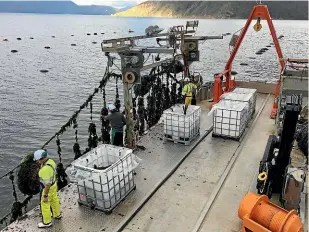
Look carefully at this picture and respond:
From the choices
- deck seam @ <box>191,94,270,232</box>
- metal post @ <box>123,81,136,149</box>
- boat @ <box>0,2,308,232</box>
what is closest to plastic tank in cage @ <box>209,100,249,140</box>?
boat @ <box>0,2,308,232</box>

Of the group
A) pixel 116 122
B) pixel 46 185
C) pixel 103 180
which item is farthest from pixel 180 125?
pixel 46 185

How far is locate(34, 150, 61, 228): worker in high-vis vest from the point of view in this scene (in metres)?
6.00

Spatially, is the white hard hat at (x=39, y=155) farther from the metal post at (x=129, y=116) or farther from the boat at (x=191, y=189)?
the metal post at (x=129, y=116)

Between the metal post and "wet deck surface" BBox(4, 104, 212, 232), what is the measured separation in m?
0.44

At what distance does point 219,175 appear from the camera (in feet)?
26.7

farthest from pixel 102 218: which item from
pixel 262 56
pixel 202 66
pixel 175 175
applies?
pixel 262 56

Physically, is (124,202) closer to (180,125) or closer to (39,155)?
(39,155)

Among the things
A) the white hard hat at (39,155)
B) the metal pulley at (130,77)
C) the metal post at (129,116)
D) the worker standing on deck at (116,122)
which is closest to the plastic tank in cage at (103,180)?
the white hard hat at (39,155)

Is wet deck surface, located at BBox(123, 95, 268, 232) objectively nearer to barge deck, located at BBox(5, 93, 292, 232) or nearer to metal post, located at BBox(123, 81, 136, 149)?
barge deck, located at BBox(5, 93, 292, 232)

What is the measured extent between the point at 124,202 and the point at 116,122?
8.05 feet

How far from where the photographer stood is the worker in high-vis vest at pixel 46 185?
6000mm

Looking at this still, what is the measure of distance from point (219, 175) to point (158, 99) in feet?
27.8

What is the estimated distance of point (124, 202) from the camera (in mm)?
7055

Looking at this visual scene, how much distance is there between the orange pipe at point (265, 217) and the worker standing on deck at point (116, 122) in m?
4.09
